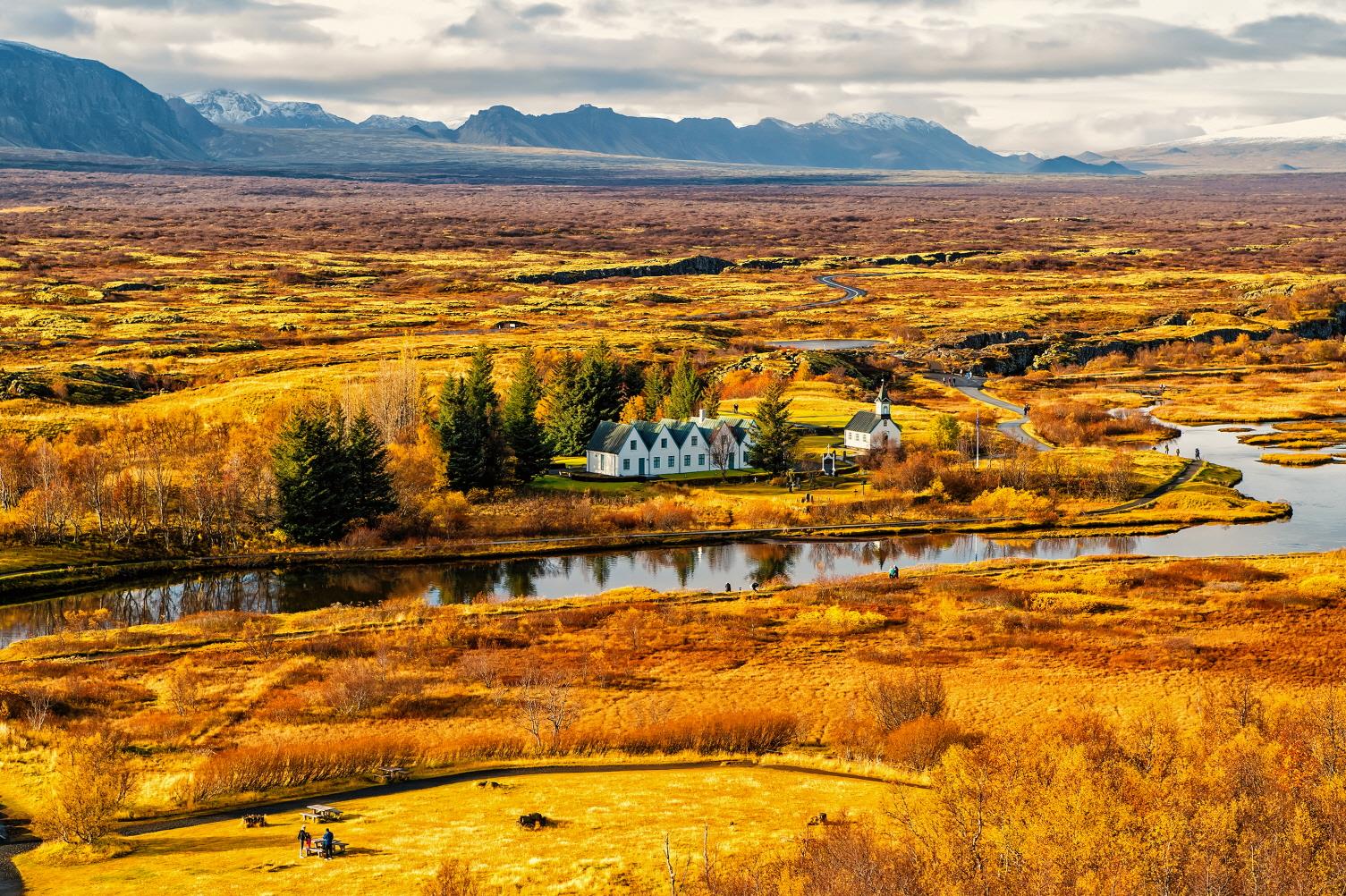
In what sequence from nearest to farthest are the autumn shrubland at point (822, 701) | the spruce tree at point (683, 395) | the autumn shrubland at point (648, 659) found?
the autumn shrubland at point (822, 701)
the autumn shrubland at point (648, 659)
the spruce tree at point (683, 395)

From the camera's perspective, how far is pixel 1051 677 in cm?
5225

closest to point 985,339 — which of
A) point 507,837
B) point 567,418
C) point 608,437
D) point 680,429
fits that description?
point 567,418

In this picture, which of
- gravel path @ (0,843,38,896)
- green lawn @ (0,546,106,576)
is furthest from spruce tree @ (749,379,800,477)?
gravel path @ (0,843,38,896)

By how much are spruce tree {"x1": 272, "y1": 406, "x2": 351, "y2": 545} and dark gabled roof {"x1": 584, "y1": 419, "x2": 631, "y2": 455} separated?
21.7 meters

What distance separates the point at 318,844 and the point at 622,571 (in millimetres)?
43233

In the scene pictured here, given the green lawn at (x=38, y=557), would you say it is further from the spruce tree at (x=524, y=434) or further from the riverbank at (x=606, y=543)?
the spruce tree at (x=524, y=434)

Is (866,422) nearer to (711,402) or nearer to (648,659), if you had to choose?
(711,402)

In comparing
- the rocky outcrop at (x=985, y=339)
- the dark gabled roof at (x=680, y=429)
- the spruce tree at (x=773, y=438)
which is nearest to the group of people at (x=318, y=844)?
the spruce tree at (x=773, y=438)

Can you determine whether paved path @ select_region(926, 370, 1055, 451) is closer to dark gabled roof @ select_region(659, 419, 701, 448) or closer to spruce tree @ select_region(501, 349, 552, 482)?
dark gabled roof @ select_region(659, 419, 701, 448)

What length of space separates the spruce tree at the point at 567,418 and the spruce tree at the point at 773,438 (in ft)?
48.9

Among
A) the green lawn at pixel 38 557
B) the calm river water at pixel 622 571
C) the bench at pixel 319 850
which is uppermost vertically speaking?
the bench at pixel 319 850

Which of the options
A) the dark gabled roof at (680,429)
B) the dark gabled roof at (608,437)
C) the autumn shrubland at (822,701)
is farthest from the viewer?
the dark gabled roof at (680,429)

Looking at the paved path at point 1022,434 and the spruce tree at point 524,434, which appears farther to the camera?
the spruce tree at point 524,434

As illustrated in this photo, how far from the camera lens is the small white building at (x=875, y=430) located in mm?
95719
